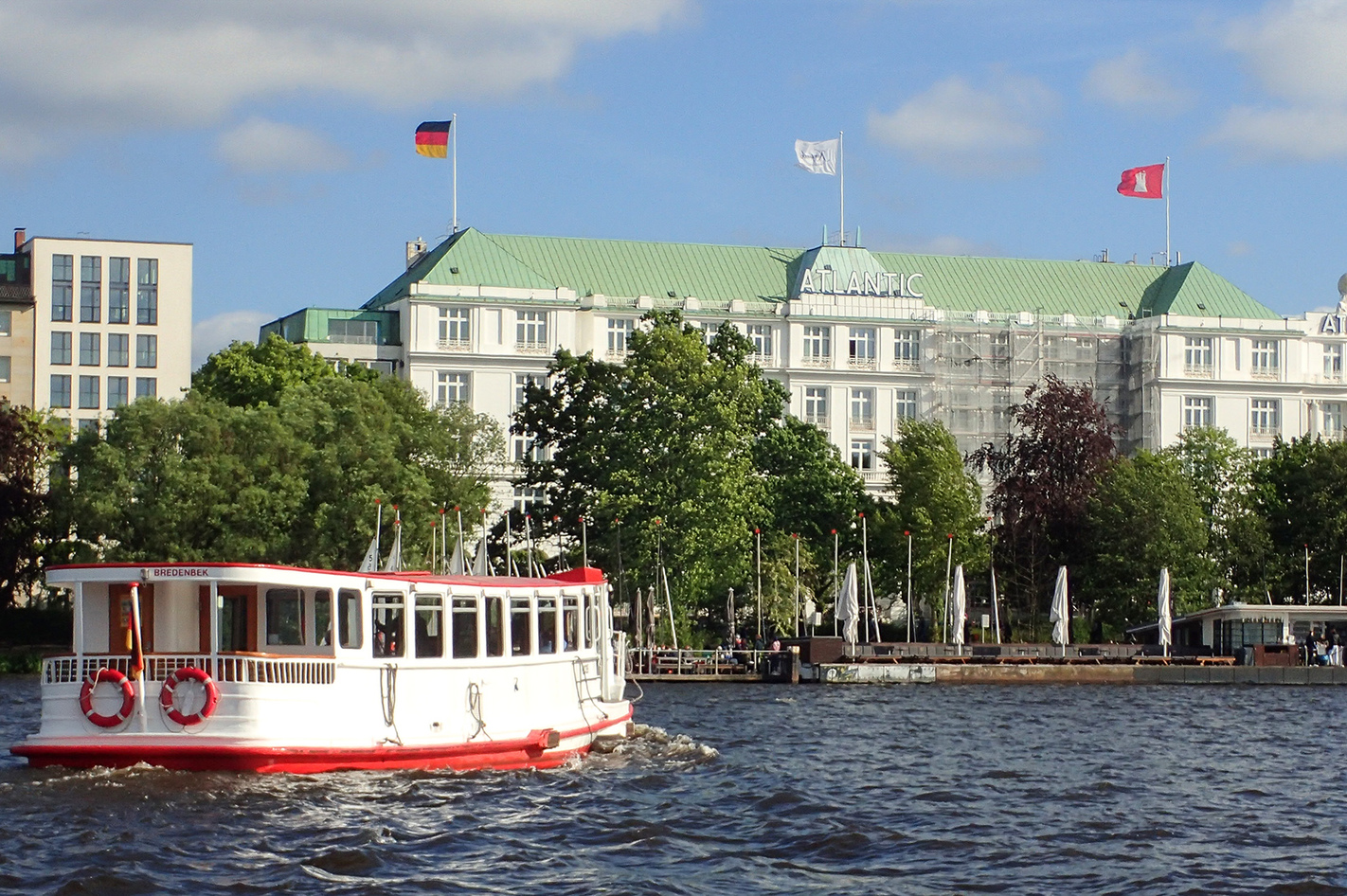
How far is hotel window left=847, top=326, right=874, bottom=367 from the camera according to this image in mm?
132250

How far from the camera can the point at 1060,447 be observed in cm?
10275

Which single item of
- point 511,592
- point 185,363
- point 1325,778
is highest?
point 185,363

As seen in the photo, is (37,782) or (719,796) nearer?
(37,782)

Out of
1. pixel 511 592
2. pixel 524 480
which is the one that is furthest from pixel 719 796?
pixel 524 480

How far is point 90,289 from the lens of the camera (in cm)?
12350

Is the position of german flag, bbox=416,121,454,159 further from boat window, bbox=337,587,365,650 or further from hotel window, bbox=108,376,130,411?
boat window, bbox=337,587,365,650

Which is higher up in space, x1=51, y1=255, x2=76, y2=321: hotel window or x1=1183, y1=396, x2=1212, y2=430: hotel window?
x1=51, y1=255, x2=76, y2=321: hotel window

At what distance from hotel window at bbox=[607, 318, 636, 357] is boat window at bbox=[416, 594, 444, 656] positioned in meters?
85.6

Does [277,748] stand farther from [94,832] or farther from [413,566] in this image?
[413,566]

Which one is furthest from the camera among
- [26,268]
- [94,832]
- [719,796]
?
[26,268]

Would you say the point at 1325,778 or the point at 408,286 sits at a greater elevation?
the point at 408,286

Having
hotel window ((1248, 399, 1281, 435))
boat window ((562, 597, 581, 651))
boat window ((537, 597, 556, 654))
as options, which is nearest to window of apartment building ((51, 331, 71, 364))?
hotel window ((1248, 399, 1281, 435))

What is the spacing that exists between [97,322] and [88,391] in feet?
13.3

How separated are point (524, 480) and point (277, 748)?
177 ft
